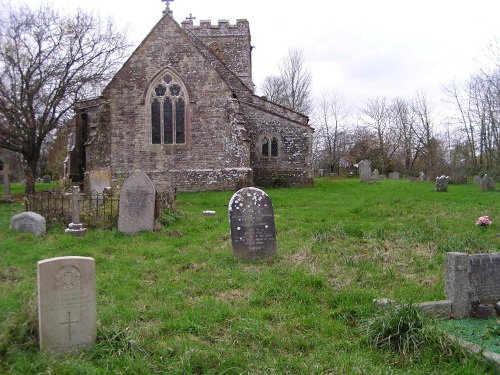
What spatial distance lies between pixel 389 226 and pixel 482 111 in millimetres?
24358

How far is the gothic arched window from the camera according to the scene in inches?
731

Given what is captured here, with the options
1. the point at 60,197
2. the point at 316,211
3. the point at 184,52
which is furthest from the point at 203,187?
the point at 60,197

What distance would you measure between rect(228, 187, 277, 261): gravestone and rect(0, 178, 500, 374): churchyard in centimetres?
8

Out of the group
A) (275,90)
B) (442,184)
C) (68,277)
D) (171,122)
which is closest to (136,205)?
(68,277)

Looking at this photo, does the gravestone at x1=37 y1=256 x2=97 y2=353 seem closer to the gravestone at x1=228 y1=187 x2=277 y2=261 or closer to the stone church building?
the gravestone at x1=228 y1=187 x2=277 y2=261

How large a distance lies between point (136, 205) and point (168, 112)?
9.82 metres

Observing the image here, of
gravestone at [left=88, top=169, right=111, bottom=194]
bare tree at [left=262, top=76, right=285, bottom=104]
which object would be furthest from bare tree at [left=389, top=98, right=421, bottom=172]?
gravestone at [left=88, top=169, right=111, bottom=194]

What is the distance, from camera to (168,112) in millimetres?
18672

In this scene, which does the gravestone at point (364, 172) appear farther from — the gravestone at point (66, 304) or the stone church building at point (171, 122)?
the gravestone at point (66, 304)

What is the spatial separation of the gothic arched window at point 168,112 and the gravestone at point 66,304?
48.9ft

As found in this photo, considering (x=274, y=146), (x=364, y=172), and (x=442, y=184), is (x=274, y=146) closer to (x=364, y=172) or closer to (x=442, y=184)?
(x=442, y=184)

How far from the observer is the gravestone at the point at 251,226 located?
24.5 ft

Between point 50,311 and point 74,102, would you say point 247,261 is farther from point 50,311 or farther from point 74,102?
point 74,102

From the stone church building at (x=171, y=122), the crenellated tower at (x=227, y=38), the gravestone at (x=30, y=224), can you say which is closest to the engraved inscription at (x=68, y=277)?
the gravestone at (x=30, y=224)
